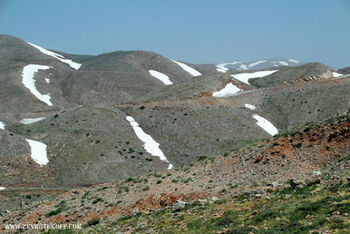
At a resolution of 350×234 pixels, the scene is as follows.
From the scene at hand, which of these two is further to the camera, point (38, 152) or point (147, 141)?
point (147, 141)

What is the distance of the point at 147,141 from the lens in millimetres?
53844

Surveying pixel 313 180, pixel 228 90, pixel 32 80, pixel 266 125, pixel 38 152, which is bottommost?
pixel 32 80

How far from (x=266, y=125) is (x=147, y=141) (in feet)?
59.8

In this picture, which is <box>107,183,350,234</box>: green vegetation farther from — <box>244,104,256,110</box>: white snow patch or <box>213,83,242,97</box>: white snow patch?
<box>213,83,242,97</box>: white snow patch

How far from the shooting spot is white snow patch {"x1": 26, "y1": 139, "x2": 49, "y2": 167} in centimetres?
4617

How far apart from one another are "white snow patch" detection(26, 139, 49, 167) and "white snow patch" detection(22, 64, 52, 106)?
197ft

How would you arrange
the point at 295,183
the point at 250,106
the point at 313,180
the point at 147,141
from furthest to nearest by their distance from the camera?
the point at 250,106, the point at 147,141, the point at 295,183, the point at 313,180

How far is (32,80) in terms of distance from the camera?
121250 mm

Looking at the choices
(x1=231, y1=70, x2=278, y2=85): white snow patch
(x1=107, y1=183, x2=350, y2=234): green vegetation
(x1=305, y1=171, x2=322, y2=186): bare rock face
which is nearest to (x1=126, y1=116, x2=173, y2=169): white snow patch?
(x1=107, y1=183, x2=350, y2=234): green vegetation

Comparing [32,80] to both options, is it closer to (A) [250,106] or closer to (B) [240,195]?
(A) [250,106]

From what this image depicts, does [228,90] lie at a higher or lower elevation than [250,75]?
lower

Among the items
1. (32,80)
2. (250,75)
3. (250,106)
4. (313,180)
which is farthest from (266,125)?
(32,80)

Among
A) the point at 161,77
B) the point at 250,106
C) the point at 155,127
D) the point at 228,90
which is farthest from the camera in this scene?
the point at 161,77

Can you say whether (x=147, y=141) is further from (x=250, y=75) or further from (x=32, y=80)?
(x=32, y=80)
